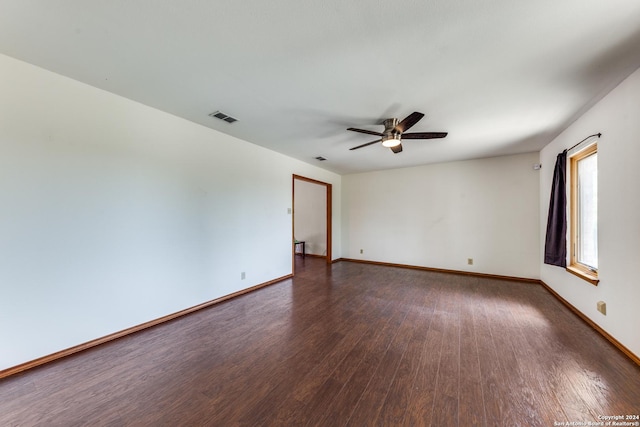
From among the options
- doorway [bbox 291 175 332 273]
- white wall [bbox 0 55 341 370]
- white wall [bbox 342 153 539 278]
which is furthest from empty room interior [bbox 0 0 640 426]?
doorway [bbox 291 175 332 273]

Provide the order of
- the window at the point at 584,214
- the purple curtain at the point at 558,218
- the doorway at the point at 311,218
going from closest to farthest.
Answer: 1. the window at the point at 584,214
2. the purple curtain at the point at 558,218
3. the doorway at the point at 311,218

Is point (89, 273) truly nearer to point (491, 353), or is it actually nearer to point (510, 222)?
point (491, 353)

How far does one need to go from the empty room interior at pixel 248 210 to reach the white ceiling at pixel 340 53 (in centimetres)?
2

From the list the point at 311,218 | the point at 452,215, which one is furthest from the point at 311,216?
the point at 452,215

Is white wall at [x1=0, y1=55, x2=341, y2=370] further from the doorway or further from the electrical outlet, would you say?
the electrical outlet

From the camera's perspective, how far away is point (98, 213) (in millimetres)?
2250

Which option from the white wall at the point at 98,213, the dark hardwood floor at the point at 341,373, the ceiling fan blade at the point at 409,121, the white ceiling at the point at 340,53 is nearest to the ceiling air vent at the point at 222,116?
the white ceiling at the point at 340,53

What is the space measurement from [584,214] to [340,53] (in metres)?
3.63

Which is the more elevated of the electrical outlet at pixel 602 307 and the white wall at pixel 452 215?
the white wall at pixel 452 215

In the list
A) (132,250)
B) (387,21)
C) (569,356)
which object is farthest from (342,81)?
(569,356)

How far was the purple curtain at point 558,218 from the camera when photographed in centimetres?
318

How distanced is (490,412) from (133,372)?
260cm

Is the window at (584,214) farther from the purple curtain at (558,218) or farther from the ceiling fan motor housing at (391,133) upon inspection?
the ceiling fan motor housing at (391,133)

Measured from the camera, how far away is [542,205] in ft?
13.4
